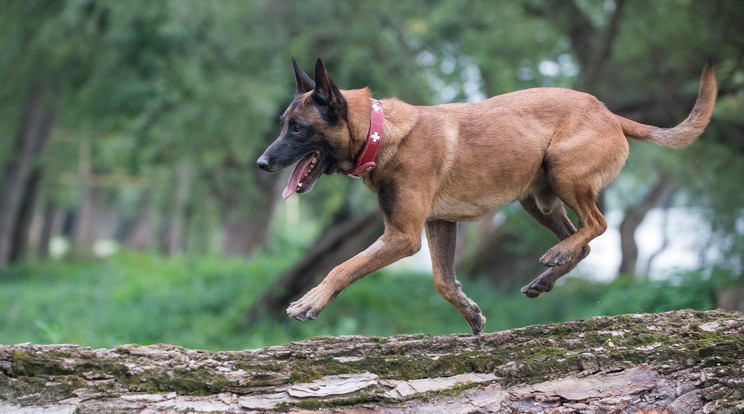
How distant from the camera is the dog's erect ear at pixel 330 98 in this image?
4.54 meters

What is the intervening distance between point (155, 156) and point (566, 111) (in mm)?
11735

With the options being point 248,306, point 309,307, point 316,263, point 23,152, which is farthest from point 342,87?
point 23,152

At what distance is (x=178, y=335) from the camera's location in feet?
38.3

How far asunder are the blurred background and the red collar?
431 centimetres

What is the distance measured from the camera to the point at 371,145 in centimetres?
470

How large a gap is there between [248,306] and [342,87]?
15.1 feet

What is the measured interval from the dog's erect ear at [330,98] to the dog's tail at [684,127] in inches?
82.8

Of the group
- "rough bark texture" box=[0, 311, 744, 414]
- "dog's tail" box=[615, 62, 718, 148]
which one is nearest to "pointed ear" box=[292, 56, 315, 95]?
"rough bark texture" box=[0, 311, 744, 414]

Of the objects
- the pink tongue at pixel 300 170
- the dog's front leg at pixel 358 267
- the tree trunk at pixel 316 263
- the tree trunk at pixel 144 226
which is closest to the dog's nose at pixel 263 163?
the pink tongue at pixel 300 170

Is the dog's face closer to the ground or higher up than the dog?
higher up

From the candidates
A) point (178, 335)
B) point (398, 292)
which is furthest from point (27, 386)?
point (398, 292)

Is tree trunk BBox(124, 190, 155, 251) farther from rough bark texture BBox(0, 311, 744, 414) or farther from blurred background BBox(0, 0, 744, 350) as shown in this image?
rough bark texture BBox(0, 311, 744, 414)

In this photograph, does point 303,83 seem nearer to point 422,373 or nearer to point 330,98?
point 330,98

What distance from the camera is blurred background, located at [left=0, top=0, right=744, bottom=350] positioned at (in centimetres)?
1082
